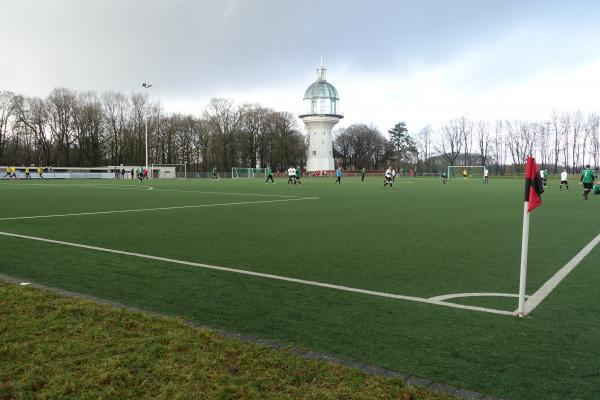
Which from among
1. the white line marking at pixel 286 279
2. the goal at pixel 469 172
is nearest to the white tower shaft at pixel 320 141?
the goal at pixel 469 172

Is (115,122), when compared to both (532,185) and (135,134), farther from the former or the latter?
(532,185)

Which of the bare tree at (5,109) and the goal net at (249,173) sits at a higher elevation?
the bare tree at (5,109)

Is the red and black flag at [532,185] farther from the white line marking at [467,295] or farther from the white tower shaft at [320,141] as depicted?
the white tower shaft at [320,141]

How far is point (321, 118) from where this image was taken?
3703 inches

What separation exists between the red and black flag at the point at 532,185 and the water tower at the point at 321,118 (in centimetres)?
9041

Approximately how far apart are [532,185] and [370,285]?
233cm

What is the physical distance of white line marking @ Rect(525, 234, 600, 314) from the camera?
5371 millimetres

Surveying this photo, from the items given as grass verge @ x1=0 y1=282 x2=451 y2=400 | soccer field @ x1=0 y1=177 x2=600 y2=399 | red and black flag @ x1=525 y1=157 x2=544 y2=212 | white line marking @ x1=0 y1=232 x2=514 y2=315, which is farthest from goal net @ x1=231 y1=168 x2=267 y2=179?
grass verge @ x1=0 y1=282 x2=451 y2=400

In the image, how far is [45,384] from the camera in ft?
10.7

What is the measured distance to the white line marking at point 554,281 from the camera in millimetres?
5371

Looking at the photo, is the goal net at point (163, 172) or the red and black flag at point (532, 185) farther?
the goal net at point (163, 172)

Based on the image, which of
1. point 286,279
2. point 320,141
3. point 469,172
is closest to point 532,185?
point 286,279

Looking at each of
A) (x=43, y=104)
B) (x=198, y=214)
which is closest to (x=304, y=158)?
(x=43, y=104)

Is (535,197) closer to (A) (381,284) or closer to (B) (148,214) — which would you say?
(A) (381,284)
